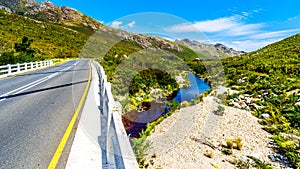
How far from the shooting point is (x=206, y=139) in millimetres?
10516

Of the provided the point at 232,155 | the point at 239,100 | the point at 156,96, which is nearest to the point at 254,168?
the point at 232,155

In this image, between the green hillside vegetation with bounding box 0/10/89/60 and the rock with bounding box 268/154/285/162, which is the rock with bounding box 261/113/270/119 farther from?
the green hillside vegetation with bounding box 0/10/89/60

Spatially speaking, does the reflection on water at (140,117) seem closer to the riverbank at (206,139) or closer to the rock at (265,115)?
the riverbank at (206,139)

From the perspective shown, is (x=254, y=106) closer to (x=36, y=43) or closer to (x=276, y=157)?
(x=276, y=157)

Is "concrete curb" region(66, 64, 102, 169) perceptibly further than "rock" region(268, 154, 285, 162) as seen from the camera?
No

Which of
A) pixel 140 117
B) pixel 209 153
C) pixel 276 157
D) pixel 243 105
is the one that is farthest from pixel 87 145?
pixel 243 105

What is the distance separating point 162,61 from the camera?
28547 mm

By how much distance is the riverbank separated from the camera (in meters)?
8.15

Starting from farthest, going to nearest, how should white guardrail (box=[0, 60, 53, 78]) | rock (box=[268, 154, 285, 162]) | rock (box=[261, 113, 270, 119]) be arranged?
white guardrail (box=[0, 60, 53, 78]), rock (box=[261, 113, 270, 119]), rock (box=[268, 154, 285, 162])

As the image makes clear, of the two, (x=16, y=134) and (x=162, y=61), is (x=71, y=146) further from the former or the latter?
(x=162, y=61)

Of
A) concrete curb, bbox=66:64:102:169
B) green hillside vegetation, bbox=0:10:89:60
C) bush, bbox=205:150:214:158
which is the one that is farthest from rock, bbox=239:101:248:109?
green hillside vegetation, bbox=0:10:89:60

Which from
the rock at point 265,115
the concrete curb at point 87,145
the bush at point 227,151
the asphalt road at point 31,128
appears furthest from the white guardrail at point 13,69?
the rock at point 265,115

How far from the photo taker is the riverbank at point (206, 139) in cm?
815

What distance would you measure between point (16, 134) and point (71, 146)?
4.97 feet
